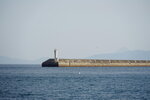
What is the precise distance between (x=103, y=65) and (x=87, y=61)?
7.41 metres

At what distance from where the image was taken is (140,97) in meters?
37.2

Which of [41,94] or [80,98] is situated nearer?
[80,98]

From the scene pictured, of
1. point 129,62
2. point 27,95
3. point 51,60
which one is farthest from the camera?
point 129,62

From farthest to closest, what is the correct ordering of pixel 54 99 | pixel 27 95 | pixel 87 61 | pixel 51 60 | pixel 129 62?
pixel 129 62 → pixel 87 61 → pixel 51 60 → pixel 27 95 → pixel 54 99

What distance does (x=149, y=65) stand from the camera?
157375 millimetres

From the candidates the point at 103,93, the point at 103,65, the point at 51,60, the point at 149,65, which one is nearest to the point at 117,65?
the point at 103,65

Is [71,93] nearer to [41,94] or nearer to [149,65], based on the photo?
[41,94]

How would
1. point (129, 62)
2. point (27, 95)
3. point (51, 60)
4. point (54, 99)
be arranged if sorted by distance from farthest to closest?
point (129, 62) → point (51, 60) → point (27, 95) → point (54, 99)

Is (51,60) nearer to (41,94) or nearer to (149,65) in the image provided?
(149,65)

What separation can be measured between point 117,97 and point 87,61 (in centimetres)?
10513

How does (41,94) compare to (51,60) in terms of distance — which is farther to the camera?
(51,60)

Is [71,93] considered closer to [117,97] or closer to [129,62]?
[117,97]

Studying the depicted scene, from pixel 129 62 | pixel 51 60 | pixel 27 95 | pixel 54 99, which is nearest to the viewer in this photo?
pixel 54 99

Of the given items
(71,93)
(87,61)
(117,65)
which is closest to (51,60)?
(87,61)
